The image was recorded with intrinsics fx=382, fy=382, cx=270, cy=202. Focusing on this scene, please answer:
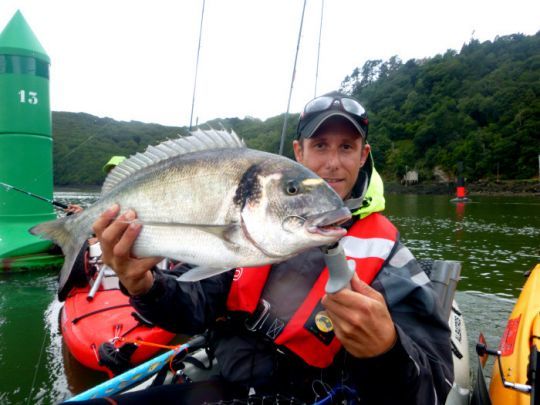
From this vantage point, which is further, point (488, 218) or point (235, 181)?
point (488, 218)

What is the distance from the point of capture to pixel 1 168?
8.90m

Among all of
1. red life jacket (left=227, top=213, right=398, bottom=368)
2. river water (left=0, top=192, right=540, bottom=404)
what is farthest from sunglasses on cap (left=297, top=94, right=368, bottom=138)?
river water (left=0, top=192, right=540, bottom=404)

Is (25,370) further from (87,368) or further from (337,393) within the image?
(337,393)

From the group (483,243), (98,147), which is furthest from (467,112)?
(98,147)

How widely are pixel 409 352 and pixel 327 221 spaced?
2.38ft

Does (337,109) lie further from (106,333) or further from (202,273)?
(106,333)

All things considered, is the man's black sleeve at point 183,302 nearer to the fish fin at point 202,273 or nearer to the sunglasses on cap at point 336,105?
the fish fin at point 202,273

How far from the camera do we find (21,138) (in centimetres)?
895

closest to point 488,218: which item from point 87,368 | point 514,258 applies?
point 514,258

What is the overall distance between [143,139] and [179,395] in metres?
21.3

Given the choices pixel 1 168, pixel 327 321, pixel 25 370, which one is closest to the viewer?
pixel 327 321

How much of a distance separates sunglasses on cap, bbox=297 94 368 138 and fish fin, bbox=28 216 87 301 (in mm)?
1657

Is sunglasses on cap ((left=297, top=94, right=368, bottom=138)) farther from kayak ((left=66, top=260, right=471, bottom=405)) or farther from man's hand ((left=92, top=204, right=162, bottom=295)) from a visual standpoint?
kayak ((left=66, top=260, right=471, bottom=405))

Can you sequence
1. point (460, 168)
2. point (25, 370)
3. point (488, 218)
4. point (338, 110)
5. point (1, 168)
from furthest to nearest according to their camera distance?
point (460, 168) → point (488, 218) → point (1, 168) → point (25, 370) → point (338, 110)
